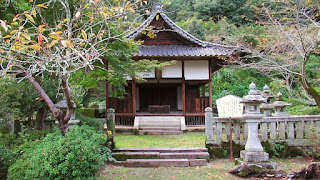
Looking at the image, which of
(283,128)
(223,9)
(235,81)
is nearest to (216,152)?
(283,128)

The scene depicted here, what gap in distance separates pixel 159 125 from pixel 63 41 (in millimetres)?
11167

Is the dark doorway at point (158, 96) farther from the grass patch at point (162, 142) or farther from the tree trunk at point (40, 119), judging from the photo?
the tree trunk at point (40, 119)

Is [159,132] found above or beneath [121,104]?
beneath

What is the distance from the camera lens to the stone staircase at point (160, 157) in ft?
24.6

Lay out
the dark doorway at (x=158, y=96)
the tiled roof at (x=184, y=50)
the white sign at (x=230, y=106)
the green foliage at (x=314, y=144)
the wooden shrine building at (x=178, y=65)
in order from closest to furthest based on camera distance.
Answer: the green foliage at (x=314, y=144)
the white sign at (x=230, y=106)
the tiled roof at (x=184, y=50)
the wooden shrine building at (x=178, y=65)
the dark doorway at (x=158, y=96)

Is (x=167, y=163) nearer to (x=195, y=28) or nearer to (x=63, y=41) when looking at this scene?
(x=63, y=41)

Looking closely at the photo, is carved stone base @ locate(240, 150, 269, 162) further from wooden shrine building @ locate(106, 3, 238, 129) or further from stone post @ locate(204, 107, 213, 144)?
wooden shrine building @ locate(106, 3, 238, 129)

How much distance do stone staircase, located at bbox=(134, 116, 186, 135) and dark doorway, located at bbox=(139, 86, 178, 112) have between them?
148 inches

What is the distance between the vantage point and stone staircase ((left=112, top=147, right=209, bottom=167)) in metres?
7.50

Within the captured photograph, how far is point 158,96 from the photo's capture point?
1864 centimetres

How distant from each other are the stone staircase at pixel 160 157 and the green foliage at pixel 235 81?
17.3 metres

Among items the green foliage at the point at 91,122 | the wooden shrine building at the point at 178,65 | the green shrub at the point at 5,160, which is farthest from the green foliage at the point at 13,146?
the wooden shrine building at the point at 178,65

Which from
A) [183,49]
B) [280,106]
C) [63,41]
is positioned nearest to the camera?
[63,41]

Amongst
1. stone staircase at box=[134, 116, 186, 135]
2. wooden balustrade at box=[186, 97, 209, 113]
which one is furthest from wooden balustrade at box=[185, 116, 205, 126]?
stone staircase at box=[134, 116, 186, 135]
